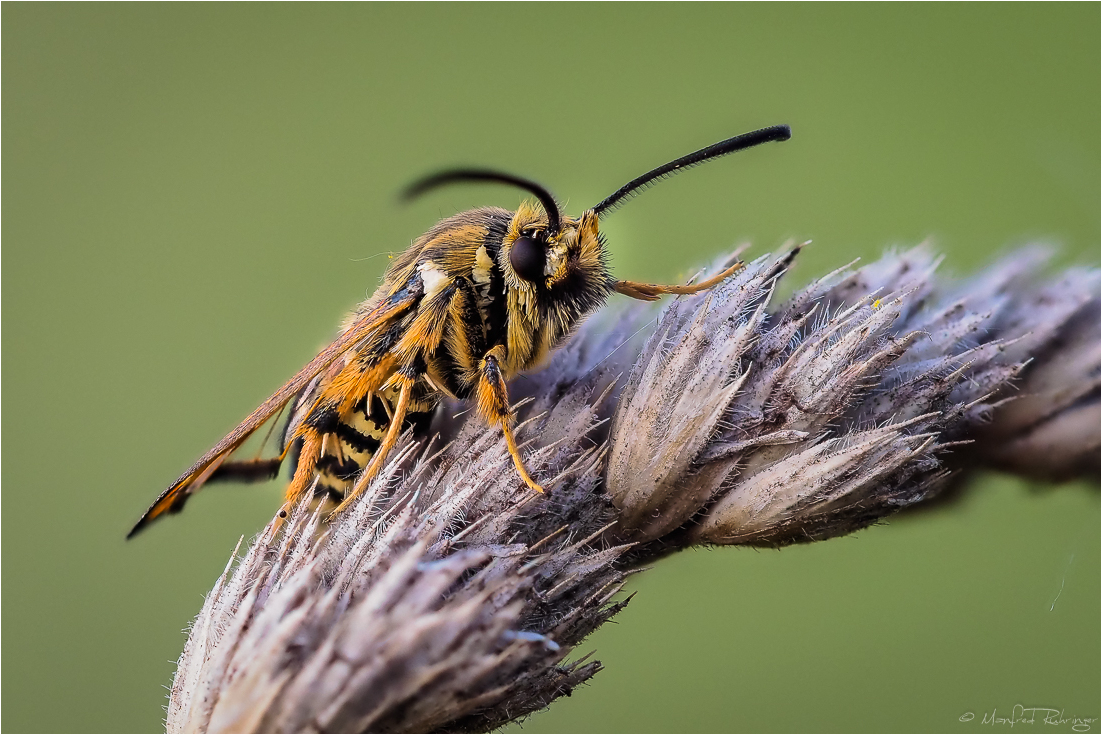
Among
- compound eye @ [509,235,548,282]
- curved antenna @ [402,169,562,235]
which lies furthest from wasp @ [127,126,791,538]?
curved antenna @ [402,169,562,235]

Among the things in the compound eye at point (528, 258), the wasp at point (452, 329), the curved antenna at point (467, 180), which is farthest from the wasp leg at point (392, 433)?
the curved antenna at point (467, 180)

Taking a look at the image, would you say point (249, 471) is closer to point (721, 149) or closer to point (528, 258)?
point (528, 258)

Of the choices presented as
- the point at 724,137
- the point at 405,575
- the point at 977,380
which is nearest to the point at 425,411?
the point at 405,575

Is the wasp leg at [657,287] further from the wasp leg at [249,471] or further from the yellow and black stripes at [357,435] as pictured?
the wasp leg at [249,471]

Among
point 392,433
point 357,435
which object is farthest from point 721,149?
point 357,435

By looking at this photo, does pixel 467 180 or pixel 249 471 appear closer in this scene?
pixel 467 180

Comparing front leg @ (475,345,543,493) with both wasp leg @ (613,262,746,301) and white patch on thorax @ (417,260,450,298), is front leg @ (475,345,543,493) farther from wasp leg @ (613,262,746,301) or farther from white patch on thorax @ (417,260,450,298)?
wasp leg @ (613,262,746,301)
